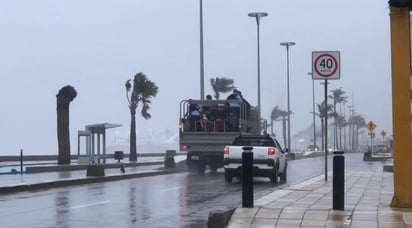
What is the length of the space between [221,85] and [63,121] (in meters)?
30.3

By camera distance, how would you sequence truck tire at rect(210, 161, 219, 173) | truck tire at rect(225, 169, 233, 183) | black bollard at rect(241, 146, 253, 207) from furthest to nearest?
truck tire at rect(210, 161, 219, 173) → truck tire at rect(225, 169, 233, 183) → black bollard at rect(241, 146, 253, 207)

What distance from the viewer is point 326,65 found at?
65.0 ft

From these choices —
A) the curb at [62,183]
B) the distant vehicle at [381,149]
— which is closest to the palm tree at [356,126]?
the distant vehicle at [381,149]

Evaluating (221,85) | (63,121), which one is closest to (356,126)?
(221,85)

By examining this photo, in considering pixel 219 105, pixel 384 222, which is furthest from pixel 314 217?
pixel 219 105

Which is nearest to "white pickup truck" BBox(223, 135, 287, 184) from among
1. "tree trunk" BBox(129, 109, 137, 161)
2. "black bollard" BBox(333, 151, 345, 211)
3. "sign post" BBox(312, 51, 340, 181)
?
"sign post" BBox(312, 51, 340, 181)

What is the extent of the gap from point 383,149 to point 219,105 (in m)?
48.7

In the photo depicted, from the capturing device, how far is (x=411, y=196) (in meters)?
12.7

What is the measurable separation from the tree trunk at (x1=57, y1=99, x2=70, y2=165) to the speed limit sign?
20416 mm

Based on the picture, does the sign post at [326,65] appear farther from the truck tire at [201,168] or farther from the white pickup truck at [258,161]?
the truck tire at [201,168]

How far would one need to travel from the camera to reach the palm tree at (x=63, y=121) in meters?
37.1

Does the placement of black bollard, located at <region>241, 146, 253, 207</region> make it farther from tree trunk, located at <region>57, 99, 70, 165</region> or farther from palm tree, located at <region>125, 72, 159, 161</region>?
palm tree, located at <region>125, 72, 159, 161</region>

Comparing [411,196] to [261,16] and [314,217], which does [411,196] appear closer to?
[314,217]

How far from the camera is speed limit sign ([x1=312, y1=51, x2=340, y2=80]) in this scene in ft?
64.7
